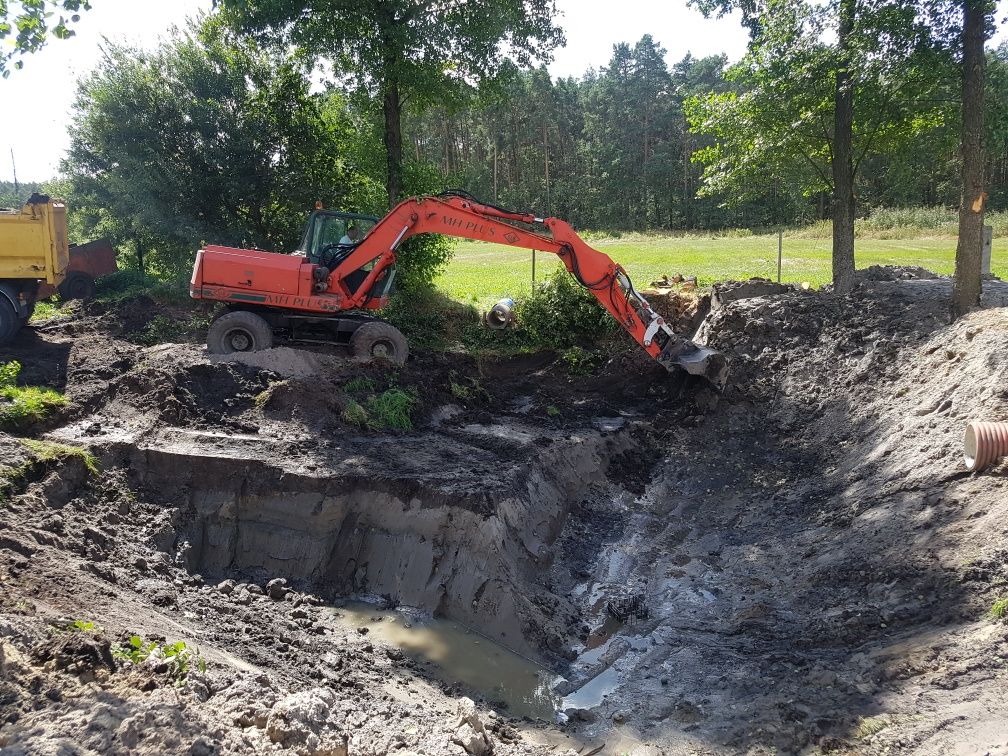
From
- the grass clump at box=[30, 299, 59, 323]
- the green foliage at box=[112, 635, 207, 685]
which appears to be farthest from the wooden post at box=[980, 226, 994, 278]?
the grass clump at box=[30, 299, 59, 323]

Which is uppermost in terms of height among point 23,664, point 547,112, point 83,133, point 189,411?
point 547,112

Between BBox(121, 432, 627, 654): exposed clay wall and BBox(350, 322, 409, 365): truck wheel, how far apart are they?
4480 mm

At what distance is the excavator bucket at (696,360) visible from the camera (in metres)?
12.0

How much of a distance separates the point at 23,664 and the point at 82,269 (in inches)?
660

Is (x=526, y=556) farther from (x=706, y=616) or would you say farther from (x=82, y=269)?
(x=82, y=269)

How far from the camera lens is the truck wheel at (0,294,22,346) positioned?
13.8 meters

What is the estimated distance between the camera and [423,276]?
56.4 feet

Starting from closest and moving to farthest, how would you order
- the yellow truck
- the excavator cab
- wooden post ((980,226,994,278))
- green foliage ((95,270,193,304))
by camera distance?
the excavator cab → wooden post ((980,226,994,278)) → the yellow truck → green foliage ((95,270,193,304))

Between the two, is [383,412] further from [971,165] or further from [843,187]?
[843,187]

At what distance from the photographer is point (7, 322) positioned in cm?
1385

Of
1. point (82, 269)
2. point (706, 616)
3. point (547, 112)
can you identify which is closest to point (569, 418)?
point (706, 616)

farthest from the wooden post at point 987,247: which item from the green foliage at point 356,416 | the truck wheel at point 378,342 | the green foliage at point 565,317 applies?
the green foliage at point 356,416

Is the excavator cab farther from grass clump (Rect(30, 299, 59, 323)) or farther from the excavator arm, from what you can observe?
grass clump (Rect(30, 299, 59, 323))

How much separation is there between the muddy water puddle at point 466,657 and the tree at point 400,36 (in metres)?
11.2
